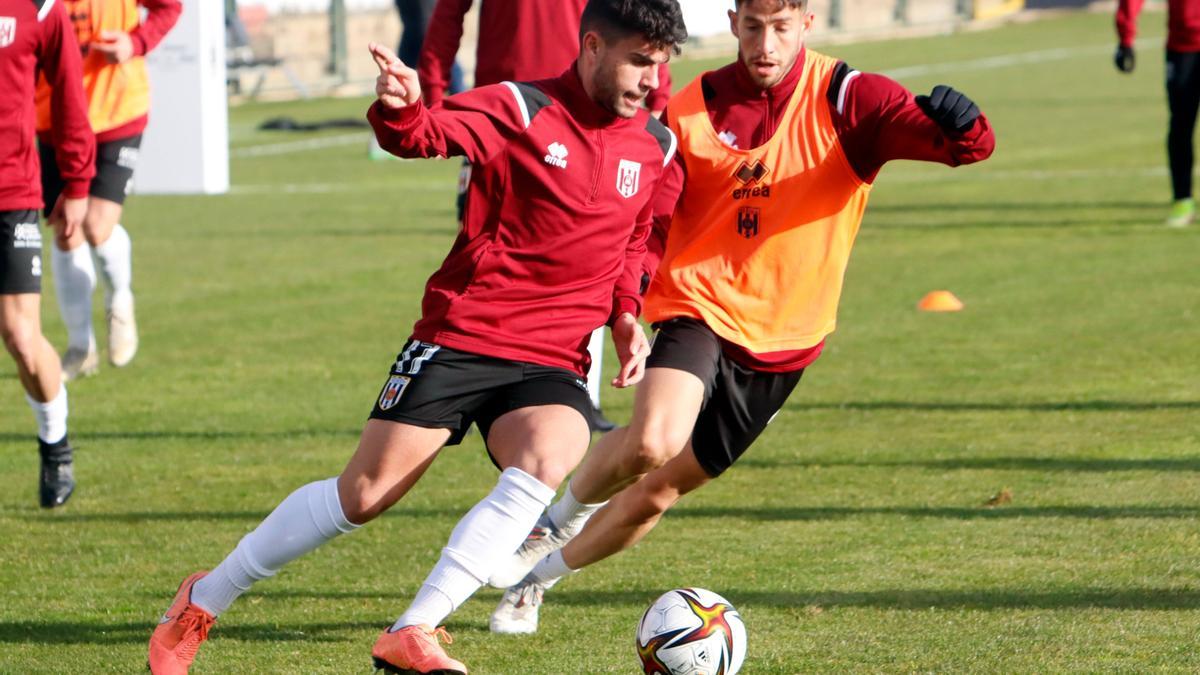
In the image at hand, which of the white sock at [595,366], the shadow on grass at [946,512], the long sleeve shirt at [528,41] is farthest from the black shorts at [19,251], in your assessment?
the shadow on grass at [946,512]

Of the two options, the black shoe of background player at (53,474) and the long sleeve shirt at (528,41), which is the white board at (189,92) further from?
the black shoe of background player at (53,474)

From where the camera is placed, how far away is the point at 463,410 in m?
4.63

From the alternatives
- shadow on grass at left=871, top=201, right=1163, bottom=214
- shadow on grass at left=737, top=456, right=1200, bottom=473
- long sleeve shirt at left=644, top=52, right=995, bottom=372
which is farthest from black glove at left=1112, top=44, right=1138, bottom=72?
long sleeve shirt at left=644, top=52, right=995, bottom=372

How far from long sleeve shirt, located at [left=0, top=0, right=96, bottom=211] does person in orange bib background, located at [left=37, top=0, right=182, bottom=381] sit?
88.9 inches

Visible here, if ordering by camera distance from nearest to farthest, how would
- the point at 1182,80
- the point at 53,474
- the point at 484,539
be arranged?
the point at 484,539 < the point at 53,474 < the point at 1182,80

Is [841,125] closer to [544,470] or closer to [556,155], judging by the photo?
[556,155]

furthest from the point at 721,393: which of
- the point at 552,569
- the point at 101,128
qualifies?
the point at 101,128

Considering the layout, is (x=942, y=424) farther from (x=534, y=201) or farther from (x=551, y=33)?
(x=534, y=201)

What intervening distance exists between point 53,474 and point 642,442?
2.93 meters

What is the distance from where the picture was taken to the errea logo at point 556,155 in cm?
464

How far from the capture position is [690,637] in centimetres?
458

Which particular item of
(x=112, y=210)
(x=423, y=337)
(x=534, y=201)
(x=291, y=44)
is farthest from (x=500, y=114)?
(x=291, y=44)

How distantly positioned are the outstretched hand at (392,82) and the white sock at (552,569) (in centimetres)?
164

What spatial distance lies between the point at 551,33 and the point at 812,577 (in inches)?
107
